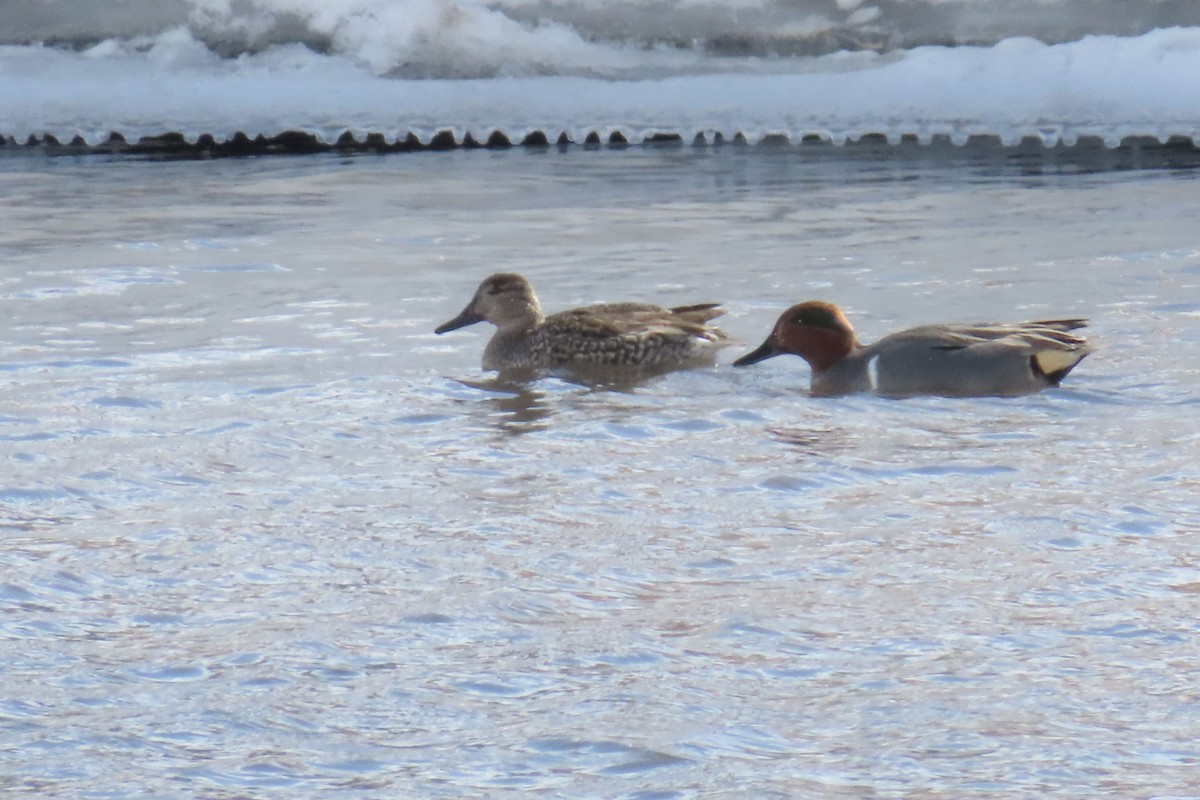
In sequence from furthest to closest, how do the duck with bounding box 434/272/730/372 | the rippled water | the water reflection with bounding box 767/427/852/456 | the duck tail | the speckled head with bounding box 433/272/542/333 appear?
the speckled head with bounding box 433/272/542/333 → the duck tail → the duck with bounding box 434/272/730/372 → the water reflection with bounding box 767/427/852/456 → the rippled water

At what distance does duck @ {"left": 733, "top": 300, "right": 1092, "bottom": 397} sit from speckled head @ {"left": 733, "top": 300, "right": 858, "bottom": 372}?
6 centimetres

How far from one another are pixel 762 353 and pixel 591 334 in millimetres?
651

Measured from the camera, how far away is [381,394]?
20.4ft

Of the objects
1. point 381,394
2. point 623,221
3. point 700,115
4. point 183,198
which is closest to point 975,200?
point 623,221

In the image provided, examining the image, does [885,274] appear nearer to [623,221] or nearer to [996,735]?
[623,221]

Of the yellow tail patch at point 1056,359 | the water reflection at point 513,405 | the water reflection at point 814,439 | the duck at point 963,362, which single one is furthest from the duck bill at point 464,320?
the yellow tail patch at point 1056,359

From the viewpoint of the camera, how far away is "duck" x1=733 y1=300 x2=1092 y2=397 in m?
6.06

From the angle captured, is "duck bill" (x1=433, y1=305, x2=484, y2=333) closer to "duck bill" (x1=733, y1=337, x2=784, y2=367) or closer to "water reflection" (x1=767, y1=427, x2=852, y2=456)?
"duck bill" (x1=733, y1=337, x2=784, y2=367)

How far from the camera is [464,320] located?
7242 mm

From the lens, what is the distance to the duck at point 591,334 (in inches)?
270

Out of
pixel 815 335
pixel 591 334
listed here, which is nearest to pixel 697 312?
pixel 591 334

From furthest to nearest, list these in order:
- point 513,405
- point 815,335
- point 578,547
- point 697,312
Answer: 1. point 697,312
2. point 815,335
3. point 513,405
4. point 578,547

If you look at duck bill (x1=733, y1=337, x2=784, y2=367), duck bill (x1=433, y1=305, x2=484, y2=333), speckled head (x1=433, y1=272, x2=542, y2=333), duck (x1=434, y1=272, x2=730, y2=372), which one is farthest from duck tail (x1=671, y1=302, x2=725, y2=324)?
duck bill (x1=433, y1=305, x2=484, y2=333)

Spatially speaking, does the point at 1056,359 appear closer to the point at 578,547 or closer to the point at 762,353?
the point at 762,353
